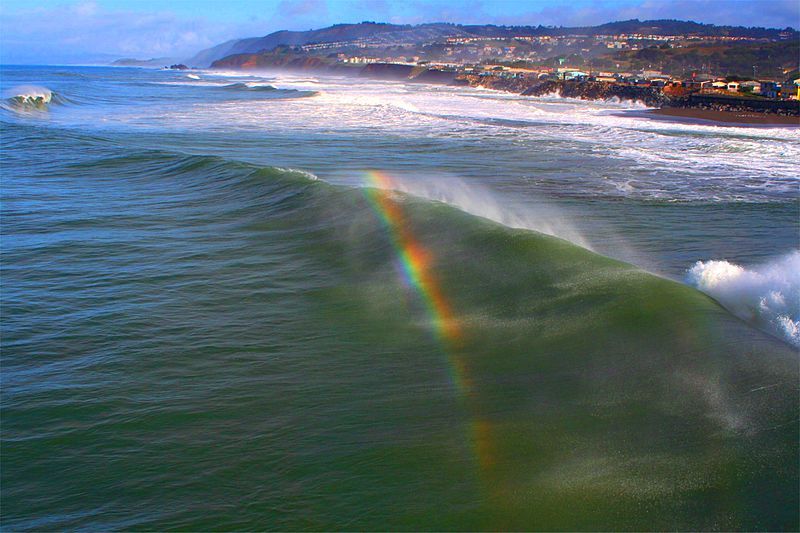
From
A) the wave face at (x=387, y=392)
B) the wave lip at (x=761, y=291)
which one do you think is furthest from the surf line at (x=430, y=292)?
the wave lip at (x=761, y=291)

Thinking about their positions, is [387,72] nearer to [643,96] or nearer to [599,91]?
[599,91]

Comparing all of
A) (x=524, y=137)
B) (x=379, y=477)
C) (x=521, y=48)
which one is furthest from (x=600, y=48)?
(x=379, y=477)

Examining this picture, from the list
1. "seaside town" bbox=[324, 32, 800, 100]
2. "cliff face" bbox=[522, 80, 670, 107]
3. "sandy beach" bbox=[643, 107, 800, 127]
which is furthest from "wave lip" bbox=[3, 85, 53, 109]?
"seaside town" bbox=[324, 32, 800, 100]

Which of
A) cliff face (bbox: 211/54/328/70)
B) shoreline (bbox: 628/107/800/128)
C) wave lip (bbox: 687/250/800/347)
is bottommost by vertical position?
wave lip (bbox: 687/250/800/347)

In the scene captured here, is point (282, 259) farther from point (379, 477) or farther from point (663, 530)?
point (663, 530)

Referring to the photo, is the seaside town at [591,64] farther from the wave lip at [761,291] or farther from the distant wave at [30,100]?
the distant wave at [30,100]

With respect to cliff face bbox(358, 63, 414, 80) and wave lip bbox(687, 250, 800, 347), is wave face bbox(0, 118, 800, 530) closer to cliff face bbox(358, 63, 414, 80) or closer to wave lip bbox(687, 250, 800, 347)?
wave lip bbox(687, 250, 800, 347)

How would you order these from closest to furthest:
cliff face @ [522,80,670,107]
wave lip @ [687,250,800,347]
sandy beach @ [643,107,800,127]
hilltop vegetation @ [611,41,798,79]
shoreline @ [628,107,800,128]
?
wave lip @ [687,250,800,347]
shoreline @ [628,107,800,128]
sandy beach @ [643,107,800,127]
cliff face @ [522,80,670,107]
hilltop vegetation @ [611,41,798,79]
